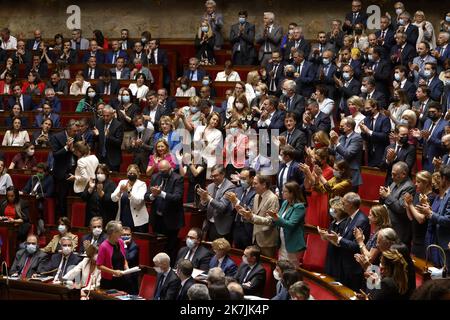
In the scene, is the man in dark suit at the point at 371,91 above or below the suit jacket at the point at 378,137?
above

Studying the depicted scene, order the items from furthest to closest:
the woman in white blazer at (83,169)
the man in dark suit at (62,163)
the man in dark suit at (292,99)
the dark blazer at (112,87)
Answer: the dark blazer at (112,87), the man in dark suit at (62,163), the man in dark suit at (292,99), the woman in white blazer at (83,169)

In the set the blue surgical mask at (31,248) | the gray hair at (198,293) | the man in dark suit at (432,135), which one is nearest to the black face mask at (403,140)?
the man in dark suit at (432,135)

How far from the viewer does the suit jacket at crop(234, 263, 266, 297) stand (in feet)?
20.6

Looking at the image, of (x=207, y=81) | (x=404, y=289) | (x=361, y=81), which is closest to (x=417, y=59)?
(x=361, y=81)

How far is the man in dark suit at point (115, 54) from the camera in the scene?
40.0ft

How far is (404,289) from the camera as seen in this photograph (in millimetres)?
4660

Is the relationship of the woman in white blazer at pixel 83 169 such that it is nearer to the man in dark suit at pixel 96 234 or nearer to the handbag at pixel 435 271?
the man in dark suit at pixel 96 234

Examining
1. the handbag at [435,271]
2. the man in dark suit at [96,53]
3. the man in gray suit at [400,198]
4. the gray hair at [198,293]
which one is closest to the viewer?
the gray hair at [198,293]

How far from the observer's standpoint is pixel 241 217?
7.27 m

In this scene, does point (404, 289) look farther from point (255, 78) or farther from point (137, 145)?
point (255, 78)

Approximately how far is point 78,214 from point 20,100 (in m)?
3.01

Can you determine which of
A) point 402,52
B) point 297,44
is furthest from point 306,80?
point 297,44

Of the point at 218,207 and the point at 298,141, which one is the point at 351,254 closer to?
the point at 218,207

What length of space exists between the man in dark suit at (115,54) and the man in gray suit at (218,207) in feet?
15.8
